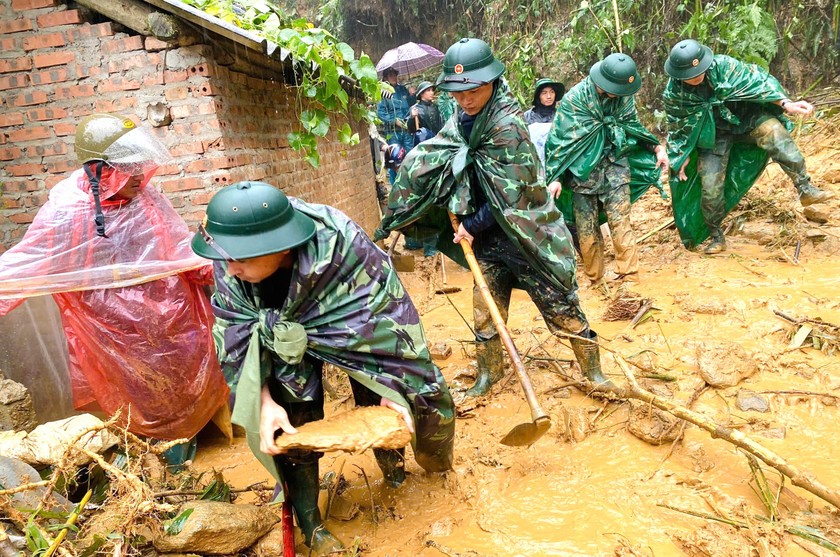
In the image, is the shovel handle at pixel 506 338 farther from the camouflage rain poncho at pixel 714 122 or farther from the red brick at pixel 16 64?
the camouflage rain poncho at pixel 714 122

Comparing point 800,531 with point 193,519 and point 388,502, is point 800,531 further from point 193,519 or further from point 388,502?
point 193,519

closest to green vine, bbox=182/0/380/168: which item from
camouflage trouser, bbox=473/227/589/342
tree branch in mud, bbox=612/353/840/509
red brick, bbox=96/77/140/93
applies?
red brick, bbox=96/77/140/93

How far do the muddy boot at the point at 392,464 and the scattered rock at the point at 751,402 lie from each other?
194cm

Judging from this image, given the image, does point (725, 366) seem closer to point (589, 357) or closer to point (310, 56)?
point (589, 357)

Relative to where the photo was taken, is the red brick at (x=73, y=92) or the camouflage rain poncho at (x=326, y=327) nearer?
the camouflage rain poncho at (x=326, y=327)

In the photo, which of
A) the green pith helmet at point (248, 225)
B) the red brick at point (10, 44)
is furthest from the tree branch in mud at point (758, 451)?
the red brick at point (10, 44)

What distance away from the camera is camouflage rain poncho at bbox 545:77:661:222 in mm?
4957

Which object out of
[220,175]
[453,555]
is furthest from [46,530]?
[220,175]

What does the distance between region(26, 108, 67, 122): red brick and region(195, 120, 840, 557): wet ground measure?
2406 millimetres

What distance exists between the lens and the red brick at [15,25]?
3604mm

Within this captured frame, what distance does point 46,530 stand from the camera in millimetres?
1966

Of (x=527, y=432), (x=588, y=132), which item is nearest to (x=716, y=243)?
(x=588, y=132)

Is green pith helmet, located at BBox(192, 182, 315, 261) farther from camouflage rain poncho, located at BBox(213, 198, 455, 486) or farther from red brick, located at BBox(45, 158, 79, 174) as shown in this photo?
red brick, located at BBox(45, 158, 79, 174)

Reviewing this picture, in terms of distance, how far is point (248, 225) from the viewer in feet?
6.35
